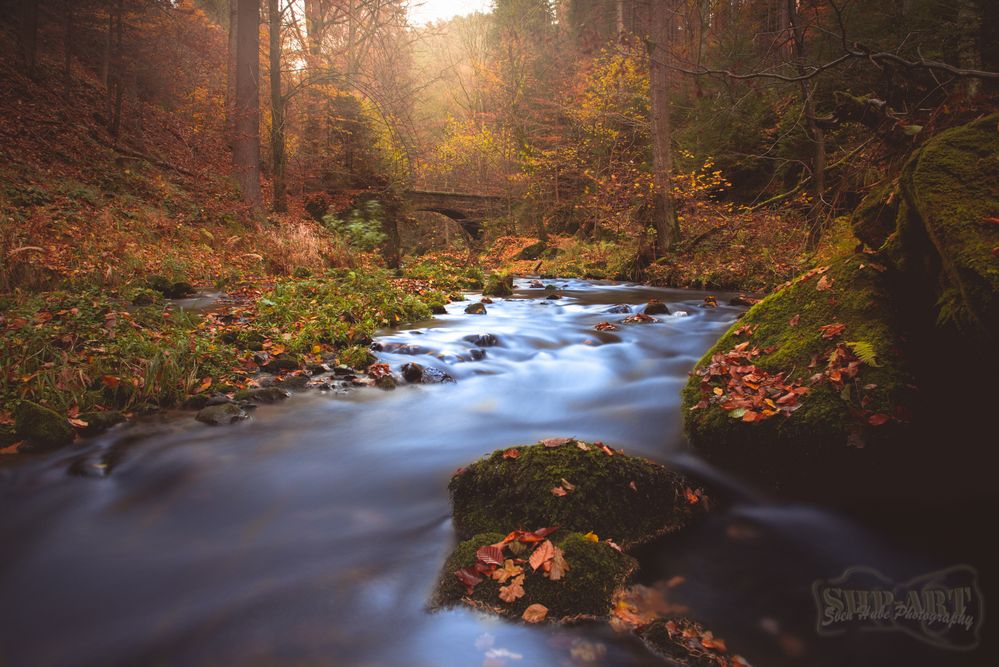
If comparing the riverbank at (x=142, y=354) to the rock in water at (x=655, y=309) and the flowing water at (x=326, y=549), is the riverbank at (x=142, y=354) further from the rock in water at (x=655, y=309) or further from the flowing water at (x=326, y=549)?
the rock in water at (x=655, y=309)

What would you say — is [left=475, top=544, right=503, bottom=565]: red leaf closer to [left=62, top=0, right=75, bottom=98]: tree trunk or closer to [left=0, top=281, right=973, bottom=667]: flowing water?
[left=0, top=281, right=973, bottom=667]: flowing water

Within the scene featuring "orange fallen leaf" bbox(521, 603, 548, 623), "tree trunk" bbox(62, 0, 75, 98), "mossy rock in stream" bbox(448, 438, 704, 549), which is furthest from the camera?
"tree trunk" bbox(62, 0, 75, 98)

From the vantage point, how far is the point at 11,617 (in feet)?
8.03

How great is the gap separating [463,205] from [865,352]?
1005 inches

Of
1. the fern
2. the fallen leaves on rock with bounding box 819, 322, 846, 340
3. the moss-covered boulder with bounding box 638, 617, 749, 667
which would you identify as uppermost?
the fallen leaves on rock with bounding box 819, 322, 846, 340

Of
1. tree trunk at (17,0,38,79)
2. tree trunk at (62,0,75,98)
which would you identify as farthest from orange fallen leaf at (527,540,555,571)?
tree trunk at (17,0,38,79)

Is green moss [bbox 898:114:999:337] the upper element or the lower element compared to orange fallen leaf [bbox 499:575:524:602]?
upper

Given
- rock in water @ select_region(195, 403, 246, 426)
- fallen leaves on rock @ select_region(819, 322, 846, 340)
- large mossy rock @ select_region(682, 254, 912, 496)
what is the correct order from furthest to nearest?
rock in water @ select_region(195, 403, 246, 426), fallen leaves on rock @ select_region(819, 322, 846, 340), large mossy rock @ select_region(682, 254, 912, 496)

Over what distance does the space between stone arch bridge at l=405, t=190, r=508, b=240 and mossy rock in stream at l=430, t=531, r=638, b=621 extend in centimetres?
2439

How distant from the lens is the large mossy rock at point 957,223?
2.62m

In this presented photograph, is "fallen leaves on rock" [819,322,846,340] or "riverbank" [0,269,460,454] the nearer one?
"fallen leaves on rock" [819,322,846,340]

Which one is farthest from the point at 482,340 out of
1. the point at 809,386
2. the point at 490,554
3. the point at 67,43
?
the point at 67,43

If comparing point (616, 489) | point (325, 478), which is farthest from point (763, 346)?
point (325, 478)

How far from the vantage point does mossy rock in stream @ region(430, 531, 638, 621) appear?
2400 mm
